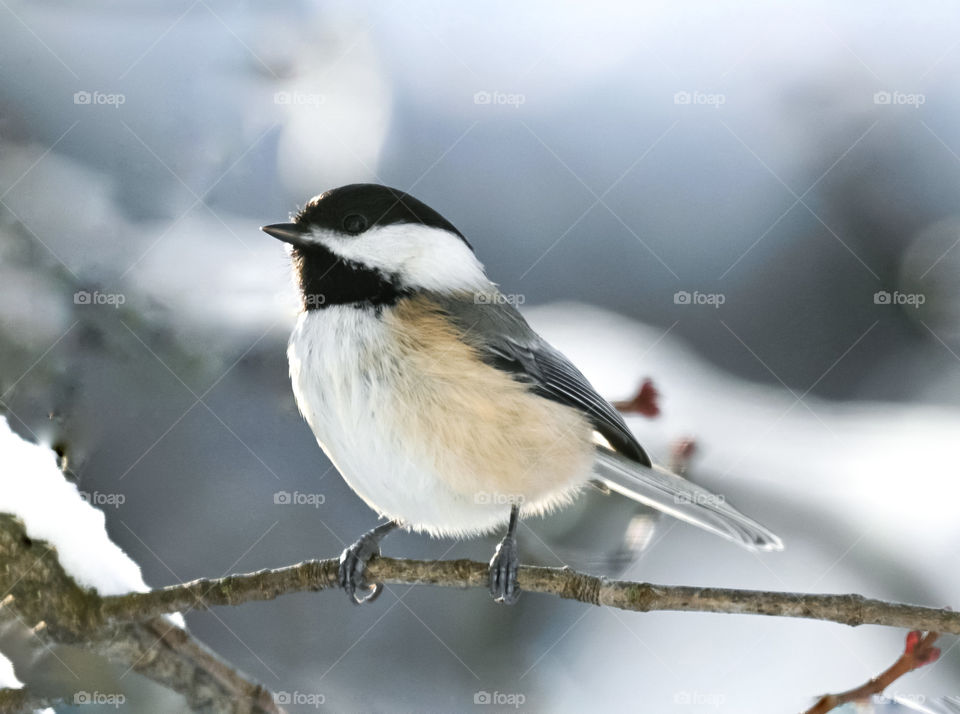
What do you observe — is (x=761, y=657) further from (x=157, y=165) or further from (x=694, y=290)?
(x=157, y=165)

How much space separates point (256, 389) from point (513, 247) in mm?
818

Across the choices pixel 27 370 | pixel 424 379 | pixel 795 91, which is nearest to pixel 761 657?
pixel 424 379

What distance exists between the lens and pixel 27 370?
1.86 meters

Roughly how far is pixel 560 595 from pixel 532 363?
0.59 metres

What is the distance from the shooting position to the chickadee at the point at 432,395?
1.65 metres

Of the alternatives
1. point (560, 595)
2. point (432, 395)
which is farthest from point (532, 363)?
point (560, 595)

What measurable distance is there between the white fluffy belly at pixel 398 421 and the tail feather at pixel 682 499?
0.19m

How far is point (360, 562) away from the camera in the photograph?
180cm

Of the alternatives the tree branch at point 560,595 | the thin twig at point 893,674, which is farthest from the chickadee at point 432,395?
the thin twig at point 893,674

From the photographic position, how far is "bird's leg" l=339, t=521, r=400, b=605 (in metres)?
1.78

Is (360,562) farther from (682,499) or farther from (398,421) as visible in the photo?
(682,499)

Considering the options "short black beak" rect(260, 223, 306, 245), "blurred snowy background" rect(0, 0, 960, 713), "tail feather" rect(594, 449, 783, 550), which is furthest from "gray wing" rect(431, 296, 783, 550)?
"short black beak" rect(260, 223, 306, 245)

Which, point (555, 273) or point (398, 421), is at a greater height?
point (555, 273)

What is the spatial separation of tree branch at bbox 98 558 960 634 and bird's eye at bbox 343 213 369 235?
0.67m
